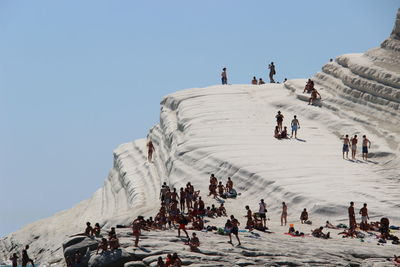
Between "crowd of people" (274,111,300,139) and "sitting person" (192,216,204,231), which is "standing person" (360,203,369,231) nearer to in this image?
"sitting person" (192,216,204,231)

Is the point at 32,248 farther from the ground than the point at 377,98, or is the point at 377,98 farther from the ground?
the point at 377,98

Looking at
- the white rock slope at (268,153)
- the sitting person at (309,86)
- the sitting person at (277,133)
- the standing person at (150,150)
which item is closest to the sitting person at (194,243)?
the white rock slope at (268,153)

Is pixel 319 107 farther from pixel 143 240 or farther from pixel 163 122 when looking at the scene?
pixel 143 240

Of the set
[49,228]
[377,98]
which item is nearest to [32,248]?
[49,228]

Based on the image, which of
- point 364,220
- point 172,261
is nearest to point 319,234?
point 364,220

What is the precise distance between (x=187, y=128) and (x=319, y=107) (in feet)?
31.2

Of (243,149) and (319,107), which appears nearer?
(243,149)

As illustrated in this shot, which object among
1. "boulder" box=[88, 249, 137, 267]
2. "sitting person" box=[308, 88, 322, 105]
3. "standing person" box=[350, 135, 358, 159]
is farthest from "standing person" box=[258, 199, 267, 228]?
"sitting person" box=[308, 88, 322, 105]

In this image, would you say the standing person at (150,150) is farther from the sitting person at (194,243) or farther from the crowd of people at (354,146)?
the sitting person at (194,243)

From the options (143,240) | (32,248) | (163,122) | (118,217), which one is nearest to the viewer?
(143,240)

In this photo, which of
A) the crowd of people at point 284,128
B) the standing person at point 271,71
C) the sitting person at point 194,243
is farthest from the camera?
the standing person at point 271,71

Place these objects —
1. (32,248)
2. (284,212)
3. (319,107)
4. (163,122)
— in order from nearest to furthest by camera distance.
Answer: (284,212), (32,248), (319,107), (163,122)

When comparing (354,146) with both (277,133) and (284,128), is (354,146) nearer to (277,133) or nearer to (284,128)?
(284,128)

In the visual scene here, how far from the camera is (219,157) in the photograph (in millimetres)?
66312
